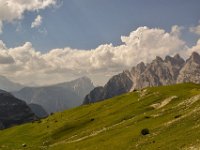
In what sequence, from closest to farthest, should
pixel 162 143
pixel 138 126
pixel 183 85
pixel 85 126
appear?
pixel 162 143, pixel 138 126, pixel 85 126, pixel 183 85

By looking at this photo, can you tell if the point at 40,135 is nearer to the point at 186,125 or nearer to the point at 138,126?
the point at 138,126

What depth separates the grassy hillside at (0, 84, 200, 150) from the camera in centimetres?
5557

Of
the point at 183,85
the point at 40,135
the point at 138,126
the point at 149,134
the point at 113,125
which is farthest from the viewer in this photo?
the point at 183,85

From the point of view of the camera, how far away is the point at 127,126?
75.2 m

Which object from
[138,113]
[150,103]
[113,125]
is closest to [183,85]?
[150,103]

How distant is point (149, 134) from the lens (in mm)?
60906

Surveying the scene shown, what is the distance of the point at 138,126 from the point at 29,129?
167ft

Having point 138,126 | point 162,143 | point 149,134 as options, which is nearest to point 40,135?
point 138,126

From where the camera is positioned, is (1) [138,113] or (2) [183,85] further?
(2) [183,85]

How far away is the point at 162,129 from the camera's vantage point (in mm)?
60906

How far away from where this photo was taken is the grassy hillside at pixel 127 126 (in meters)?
55.6

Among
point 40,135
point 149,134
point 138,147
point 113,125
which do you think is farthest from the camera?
point 40,135

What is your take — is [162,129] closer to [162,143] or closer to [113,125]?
[162,143]

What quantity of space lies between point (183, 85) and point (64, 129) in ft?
123
